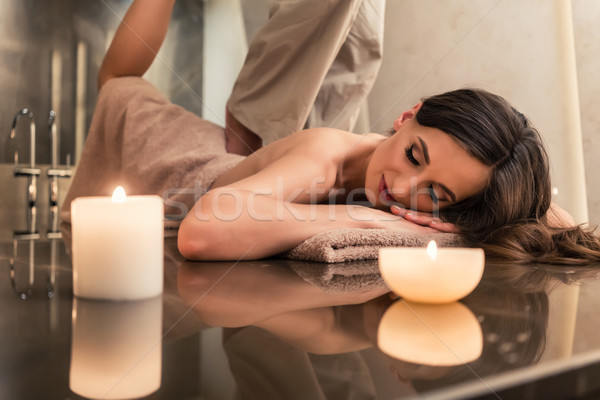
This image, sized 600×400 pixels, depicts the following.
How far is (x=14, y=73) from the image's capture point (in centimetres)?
225

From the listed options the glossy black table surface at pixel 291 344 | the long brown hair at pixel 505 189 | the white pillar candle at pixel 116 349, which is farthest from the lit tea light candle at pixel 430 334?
the long brown hair at pixel 505 189

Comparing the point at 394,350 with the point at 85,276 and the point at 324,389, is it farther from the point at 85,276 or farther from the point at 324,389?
the point at 85,276

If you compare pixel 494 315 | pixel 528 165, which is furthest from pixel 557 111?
pixel 494 315

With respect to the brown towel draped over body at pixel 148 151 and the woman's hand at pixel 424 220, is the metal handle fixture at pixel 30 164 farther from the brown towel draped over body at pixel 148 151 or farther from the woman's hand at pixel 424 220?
the woman's hand at pixel 424 220

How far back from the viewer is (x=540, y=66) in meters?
1.62

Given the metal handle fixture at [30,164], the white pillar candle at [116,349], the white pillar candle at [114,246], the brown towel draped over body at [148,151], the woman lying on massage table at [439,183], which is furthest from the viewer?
the metal handle fixture at [30,164]

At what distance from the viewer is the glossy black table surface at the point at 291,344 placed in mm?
279

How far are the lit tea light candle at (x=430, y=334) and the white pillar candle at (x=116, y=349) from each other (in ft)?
0.50

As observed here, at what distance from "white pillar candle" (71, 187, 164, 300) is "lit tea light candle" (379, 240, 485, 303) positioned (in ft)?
0.73

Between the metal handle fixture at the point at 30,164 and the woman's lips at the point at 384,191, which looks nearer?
the woman's lips at the point at 384,191

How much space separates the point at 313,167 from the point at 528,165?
1.49 feet

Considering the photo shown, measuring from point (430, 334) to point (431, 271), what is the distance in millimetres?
90

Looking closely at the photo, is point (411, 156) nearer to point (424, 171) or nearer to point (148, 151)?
point (424, 171)

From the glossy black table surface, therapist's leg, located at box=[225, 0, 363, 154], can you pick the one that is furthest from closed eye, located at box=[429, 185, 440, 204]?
therapist's leg, located at box=[225, 0, 363, 154]
